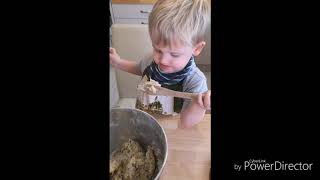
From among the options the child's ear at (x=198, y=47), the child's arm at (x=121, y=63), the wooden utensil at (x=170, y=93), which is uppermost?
the child's ear at (x=198, y=47)

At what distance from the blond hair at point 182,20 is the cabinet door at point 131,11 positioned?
0.15 feet

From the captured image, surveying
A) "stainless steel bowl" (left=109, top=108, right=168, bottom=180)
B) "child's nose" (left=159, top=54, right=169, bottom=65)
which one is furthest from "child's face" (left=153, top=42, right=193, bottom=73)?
"stainless steel bowl" (left=109, top=108, right=168, bottom=180)

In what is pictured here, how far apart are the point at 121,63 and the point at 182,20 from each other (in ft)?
0.57

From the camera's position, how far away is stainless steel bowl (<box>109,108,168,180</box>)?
75 centimetres

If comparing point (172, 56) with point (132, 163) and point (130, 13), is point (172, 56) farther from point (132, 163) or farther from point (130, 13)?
point (132, 163)

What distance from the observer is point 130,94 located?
2.64 ft

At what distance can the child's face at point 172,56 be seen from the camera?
733 millimetres

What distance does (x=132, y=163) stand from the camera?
74 centimetres

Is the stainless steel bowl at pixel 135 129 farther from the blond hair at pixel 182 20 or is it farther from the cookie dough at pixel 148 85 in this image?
the blond hair at pixel 182 20

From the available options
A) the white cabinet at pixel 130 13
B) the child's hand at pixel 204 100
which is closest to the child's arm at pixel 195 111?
the child's hand at pixel 204 100

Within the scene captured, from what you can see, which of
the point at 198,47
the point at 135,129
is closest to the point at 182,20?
the point at 198,47
